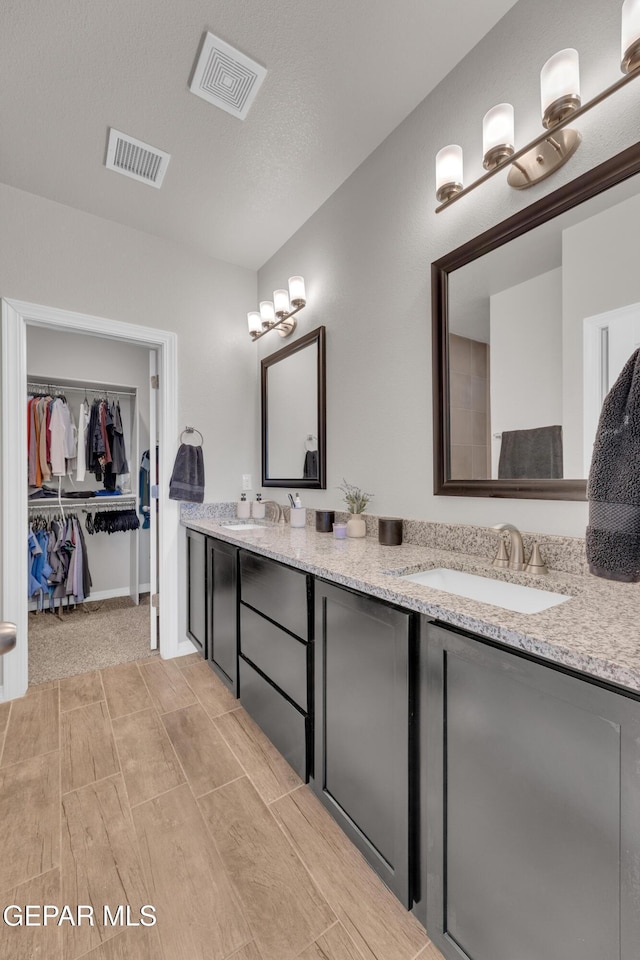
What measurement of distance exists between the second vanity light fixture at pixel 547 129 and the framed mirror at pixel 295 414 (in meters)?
0.99

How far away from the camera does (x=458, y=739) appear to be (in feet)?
2.79

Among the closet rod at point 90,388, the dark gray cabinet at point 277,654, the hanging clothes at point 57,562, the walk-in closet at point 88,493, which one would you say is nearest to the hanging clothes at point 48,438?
the walk-in closet at point 88,493

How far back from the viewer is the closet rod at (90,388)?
11.2 feet

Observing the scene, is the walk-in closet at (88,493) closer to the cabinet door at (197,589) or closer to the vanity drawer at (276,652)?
the cabinet door at (197,589)

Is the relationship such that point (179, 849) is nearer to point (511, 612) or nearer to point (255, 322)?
point (511, 612)

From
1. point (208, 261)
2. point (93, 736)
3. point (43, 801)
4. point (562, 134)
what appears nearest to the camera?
point (562, 134)

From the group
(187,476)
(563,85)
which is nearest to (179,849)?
(187,476)

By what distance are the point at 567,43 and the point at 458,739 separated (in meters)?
1.96

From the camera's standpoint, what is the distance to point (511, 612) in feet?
2.74

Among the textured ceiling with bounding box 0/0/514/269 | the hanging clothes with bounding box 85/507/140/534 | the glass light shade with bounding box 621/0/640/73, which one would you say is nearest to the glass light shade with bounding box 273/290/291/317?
the textured ceiling with bounding box 0/0/514/269

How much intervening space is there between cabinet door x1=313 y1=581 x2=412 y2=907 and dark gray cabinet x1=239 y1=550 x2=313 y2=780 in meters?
0.08

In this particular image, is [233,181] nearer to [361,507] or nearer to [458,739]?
[361,507]

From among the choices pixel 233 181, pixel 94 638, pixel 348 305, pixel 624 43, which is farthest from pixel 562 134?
pixel 94 638

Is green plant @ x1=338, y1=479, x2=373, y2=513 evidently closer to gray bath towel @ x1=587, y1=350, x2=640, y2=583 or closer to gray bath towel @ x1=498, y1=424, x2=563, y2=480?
gray bath towel @ x1=498, y1=424, x2=563, y2=480
